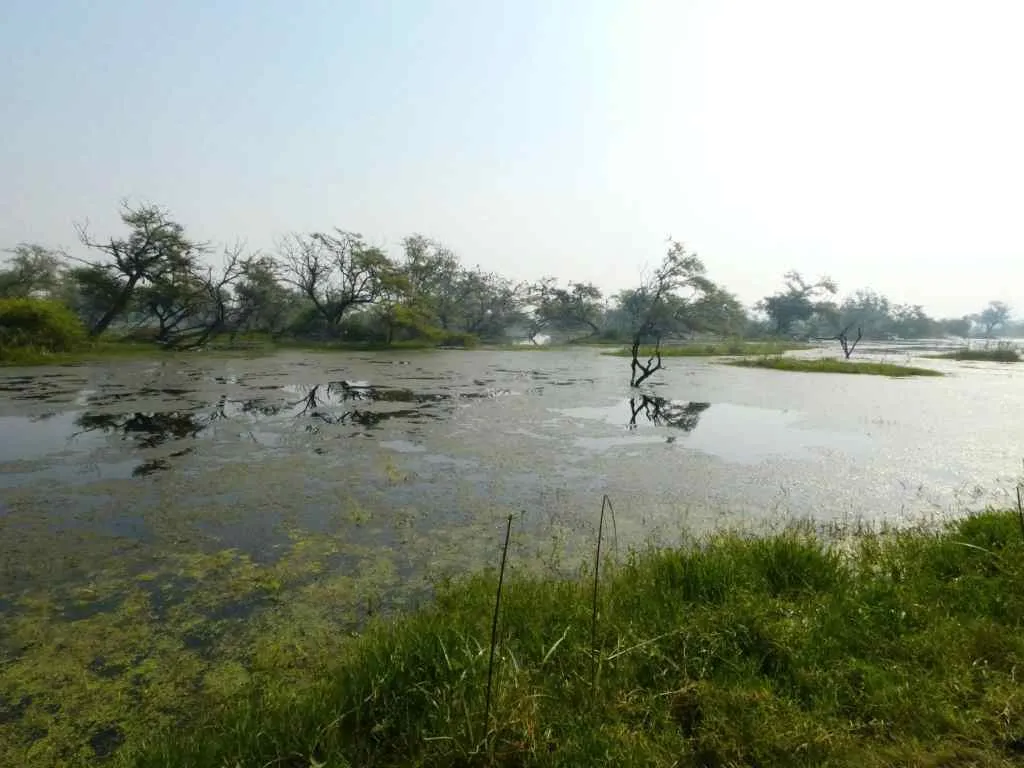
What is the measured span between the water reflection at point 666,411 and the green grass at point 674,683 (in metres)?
6.17

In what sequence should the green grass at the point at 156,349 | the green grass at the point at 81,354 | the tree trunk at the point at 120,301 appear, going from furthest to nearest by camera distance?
the tree trunk at the point at 120,301, the green grass at the point at 156,349, the green grass at the point at 81,354

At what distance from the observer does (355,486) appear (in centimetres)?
561

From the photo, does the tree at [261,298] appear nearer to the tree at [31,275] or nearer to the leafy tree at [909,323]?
the tree at [31,275]

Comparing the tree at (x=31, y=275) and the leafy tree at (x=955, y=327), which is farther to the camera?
the leafy tree at (x=955, y=327)

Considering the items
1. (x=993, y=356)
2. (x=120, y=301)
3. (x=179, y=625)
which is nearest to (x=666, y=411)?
(x=179, y=625)

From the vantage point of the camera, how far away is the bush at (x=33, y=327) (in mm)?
18625

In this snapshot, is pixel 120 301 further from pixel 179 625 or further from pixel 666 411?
pixel 179 625

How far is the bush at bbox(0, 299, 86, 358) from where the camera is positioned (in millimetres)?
18625

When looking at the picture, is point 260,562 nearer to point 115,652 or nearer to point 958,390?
point 115,652

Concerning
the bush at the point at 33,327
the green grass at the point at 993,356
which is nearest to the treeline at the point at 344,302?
the bush at the point at 33,327

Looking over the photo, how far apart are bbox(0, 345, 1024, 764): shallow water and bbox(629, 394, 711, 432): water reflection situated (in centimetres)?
10

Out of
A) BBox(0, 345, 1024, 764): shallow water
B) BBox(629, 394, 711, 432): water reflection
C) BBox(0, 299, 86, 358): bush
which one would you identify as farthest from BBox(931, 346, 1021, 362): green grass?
BBox(0, 299, 86, 358): bush

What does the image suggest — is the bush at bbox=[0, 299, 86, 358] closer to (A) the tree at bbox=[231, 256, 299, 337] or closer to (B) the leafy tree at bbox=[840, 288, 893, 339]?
(A) the tree at bbox=[231, 256, 299, 337]

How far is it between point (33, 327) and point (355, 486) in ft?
72.4
